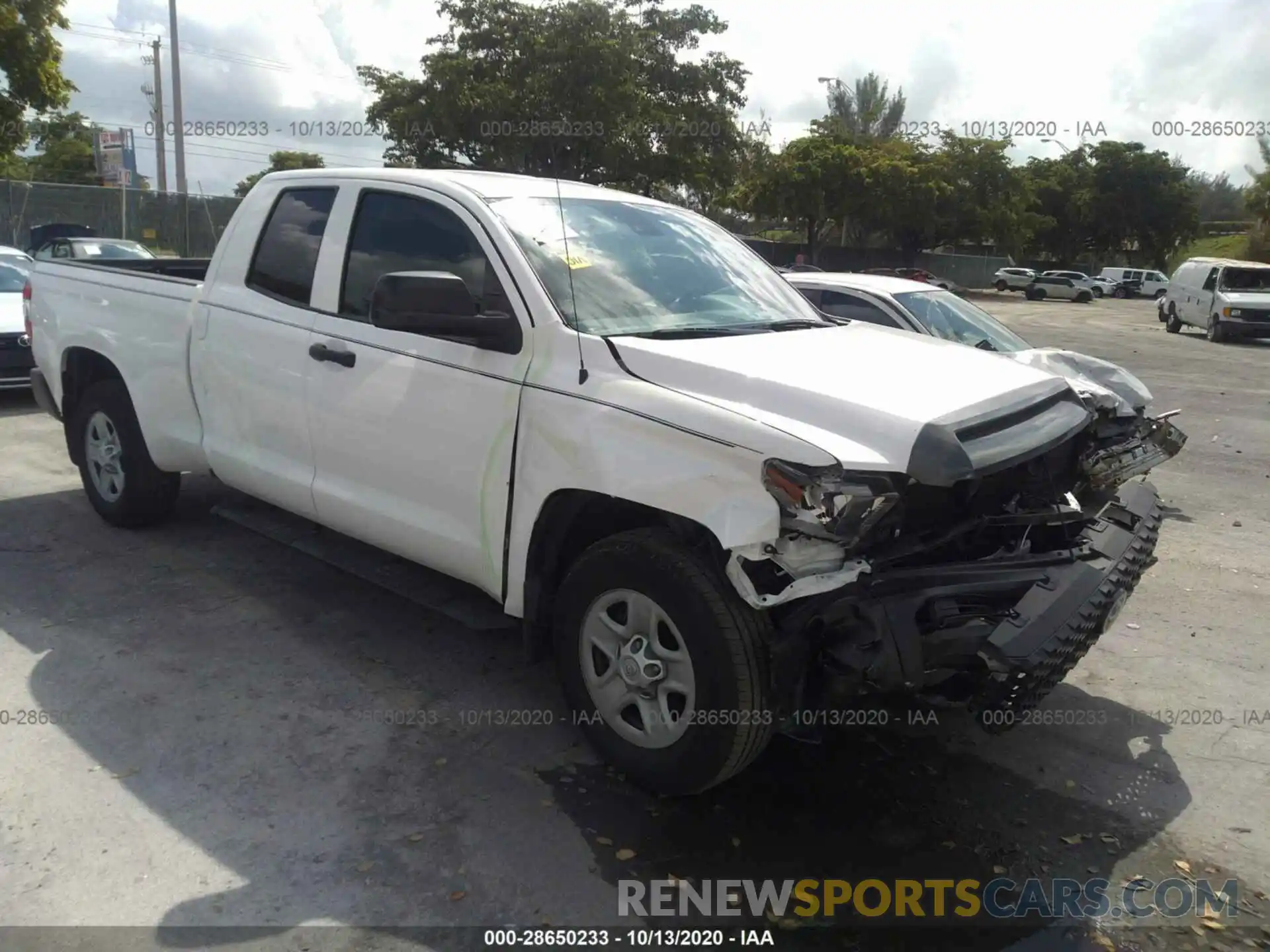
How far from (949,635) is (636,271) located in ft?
6.27

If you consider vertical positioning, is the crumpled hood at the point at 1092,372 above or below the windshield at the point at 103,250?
below

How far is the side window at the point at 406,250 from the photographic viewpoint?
3.97 meters

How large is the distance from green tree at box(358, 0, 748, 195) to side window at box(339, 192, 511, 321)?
23.6 metres

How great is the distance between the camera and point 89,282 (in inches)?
233

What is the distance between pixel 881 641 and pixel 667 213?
2493mm

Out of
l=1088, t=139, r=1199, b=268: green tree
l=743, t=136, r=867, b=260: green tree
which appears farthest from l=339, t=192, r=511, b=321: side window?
l=1088, t=139, r=1199, b=268: green tree

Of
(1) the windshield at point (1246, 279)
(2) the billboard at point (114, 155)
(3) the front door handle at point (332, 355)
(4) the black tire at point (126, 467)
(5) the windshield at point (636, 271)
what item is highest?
(2) the billboard at point (114, 155)

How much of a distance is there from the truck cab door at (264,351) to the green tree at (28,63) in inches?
714

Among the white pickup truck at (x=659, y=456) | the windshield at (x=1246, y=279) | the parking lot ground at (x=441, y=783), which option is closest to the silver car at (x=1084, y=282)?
the windshield at (x=1246, y=279)

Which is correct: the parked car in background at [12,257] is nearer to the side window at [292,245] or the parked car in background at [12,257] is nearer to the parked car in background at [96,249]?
the parked car in background at [96,249]

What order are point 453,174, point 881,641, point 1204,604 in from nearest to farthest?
point 881,641 < point 453,174 < point 1204,604

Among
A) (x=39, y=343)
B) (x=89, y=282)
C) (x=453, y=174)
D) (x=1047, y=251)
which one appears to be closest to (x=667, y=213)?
(x=453, y=174)

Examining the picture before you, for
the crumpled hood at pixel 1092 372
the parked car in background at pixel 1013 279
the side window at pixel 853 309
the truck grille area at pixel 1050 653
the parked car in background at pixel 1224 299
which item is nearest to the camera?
the truck grille area at pixel 1050 653

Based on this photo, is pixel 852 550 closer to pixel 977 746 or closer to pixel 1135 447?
pixel 977 746
